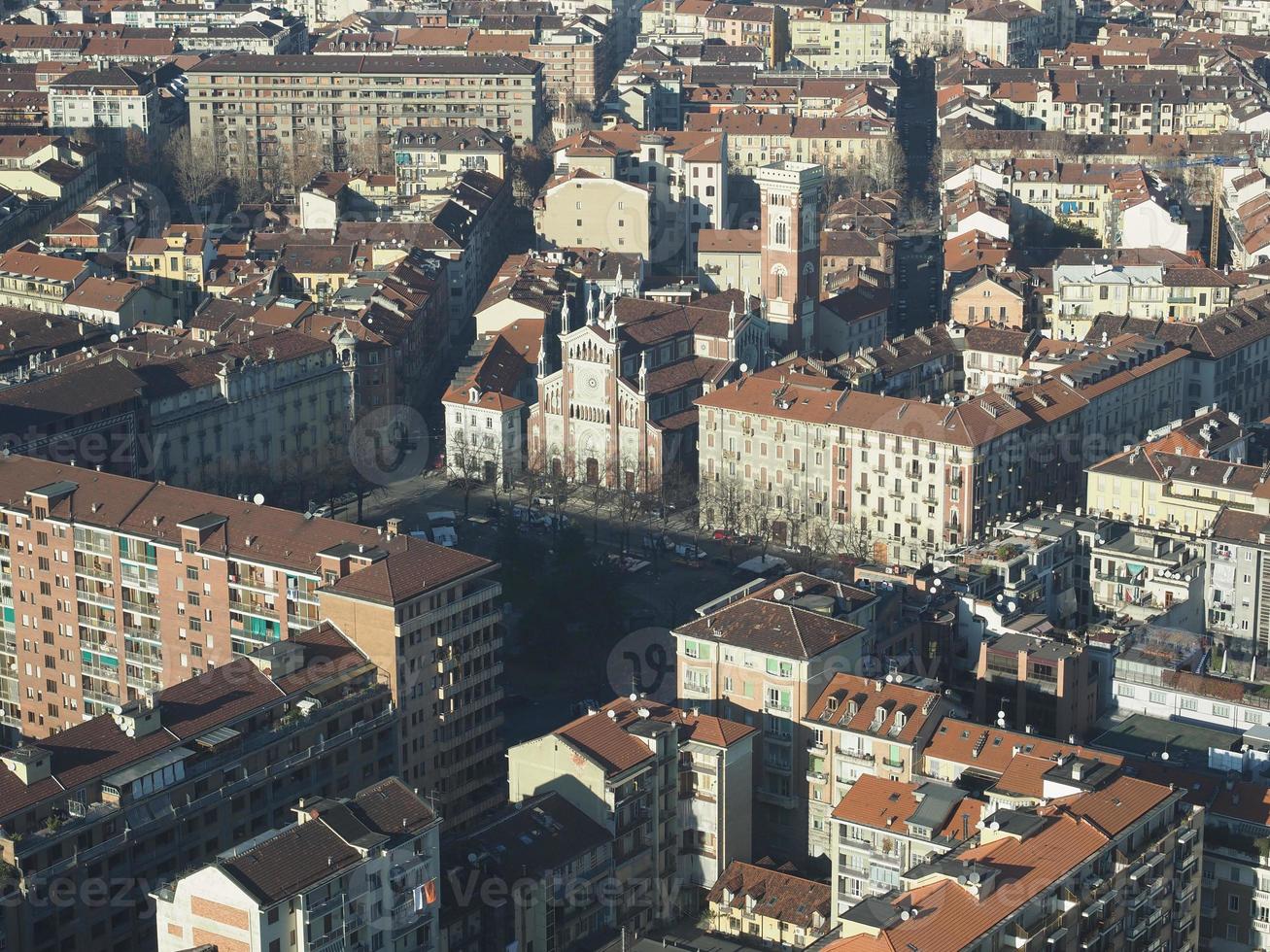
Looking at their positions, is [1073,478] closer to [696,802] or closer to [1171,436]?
[1171,436]

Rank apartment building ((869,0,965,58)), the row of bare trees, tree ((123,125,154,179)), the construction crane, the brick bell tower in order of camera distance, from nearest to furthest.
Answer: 1. the row of bare trees
2. the brick bell tower
3. the construction crane
4. tree ((123,125,154,179))
5. apartment building ((869,0,965,58))

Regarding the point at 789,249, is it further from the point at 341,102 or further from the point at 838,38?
the point at 838,38

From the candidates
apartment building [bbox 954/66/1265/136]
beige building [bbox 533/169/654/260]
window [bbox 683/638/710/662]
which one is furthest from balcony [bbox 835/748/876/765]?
apartment building [bbox 954/66/1265/136]

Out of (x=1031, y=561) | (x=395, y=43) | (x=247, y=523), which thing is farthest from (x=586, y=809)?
(x=395, y=43)

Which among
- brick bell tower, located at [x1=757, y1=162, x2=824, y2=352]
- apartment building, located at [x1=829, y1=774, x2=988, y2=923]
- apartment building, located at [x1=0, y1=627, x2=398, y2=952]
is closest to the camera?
apartment building, located at [x1=0, y1=627, x2=398, y2=952]

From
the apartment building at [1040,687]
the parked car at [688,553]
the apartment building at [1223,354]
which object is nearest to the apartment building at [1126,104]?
the apartment building at [1223,354]

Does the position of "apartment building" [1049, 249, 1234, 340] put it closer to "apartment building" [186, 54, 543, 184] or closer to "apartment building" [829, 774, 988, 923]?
"apartment building" [186, 54, 543, 184]
